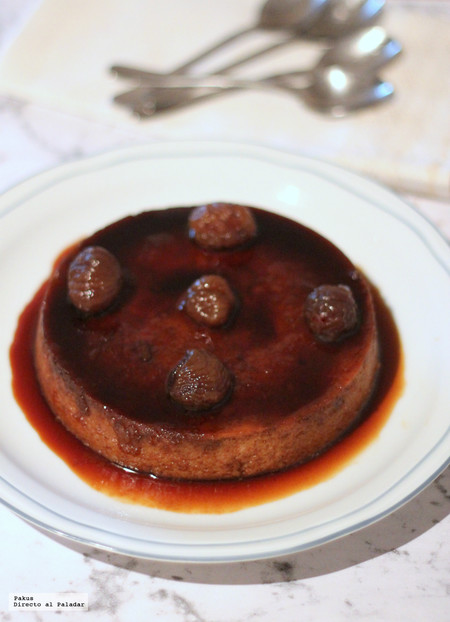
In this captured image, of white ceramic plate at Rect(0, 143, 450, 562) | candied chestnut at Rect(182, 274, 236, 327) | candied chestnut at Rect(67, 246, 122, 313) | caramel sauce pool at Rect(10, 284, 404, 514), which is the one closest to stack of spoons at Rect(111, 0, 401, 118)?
white ceramic plate at Rect(0, 143, 450, 562)

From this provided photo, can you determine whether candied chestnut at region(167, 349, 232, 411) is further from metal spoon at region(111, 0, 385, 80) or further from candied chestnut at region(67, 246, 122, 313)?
metal spoon at region(111, 0, 385, 80)

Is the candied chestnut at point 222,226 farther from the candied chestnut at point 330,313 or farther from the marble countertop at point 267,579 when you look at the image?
the marble countertop at point 267,579

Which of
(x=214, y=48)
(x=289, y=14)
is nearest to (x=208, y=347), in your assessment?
(x=214, y=48)

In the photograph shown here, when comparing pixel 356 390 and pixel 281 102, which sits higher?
pixel 281 102

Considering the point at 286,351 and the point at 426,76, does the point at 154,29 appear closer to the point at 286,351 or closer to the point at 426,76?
the point at 426,76

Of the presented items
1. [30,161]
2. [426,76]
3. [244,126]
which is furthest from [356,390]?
[426,76]

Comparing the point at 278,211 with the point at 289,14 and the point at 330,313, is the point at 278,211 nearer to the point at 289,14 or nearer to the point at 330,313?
the point at 330,313
